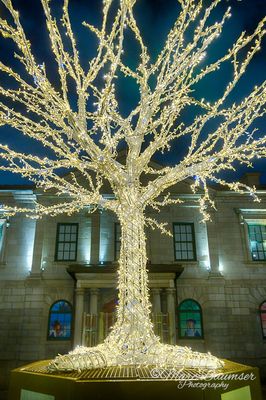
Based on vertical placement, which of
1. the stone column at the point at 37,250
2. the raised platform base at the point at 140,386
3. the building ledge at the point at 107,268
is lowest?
the raised platform base at the point at 140,386

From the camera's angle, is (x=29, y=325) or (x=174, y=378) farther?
(x=29, y=325)

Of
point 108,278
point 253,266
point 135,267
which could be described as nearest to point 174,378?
point 135,267

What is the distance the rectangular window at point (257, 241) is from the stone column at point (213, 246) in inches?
81.1

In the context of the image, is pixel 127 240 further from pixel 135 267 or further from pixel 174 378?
pixel 174 378

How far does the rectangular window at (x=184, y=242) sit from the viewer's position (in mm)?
→ 17219

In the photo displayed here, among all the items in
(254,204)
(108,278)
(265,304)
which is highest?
(254,204)

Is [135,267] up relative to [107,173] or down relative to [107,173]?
down

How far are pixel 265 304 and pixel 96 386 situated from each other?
15954 millimetres

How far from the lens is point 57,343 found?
15.2m

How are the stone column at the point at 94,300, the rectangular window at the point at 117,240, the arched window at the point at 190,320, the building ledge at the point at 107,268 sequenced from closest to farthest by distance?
the stone column at the point at 94,300 → the building ledge at the point at 107,268 → the arched window at the point at 190,320 → the rectangular window at the point at 117,240

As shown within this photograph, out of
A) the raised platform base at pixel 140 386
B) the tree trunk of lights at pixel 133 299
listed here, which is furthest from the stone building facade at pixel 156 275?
the raised platform base at pixel 140 386

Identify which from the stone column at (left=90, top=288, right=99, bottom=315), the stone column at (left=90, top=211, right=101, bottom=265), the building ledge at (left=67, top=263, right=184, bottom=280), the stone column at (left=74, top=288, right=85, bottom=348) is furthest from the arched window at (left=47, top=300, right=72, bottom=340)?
→ the stone column at (left=90, top=211, right=101, bottom=265)

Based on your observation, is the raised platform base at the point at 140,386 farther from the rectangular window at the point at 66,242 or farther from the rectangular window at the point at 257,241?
the rectangular window at the point at 257,241

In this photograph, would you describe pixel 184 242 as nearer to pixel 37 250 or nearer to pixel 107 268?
pixel 107 268
